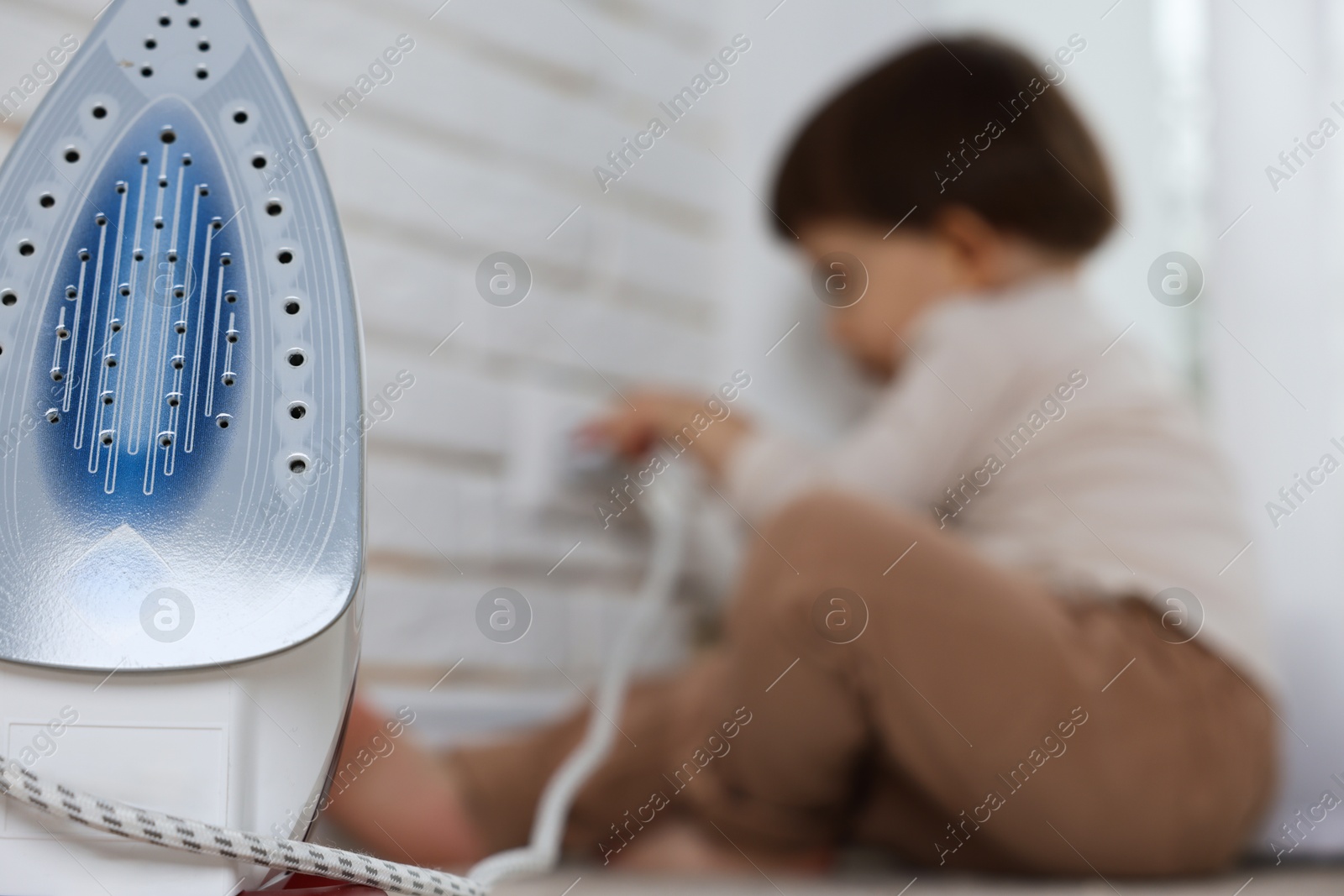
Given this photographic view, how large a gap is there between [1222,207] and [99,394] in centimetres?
113

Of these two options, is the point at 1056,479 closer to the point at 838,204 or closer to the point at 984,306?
the point at 984,306

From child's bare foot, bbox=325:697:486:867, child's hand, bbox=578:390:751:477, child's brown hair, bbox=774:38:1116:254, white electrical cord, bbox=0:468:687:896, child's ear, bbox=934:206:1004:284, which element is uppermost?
child's brown hair, bbox=774:38:1116:254

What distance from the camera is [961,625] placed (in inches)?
25.8

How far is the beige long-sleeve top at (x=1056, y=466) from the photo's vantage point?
0.77 meters

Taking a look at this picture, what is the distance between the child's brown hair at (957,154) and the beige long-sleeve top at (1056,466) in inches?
5.1

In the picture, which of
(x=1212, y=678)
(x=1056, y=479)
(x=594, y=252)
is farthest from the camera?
(x=594, y=252)

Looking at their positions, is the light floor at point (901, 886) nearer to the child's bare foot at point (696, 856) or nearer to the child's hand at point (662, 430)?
the child's bare foot at point (696, 856)

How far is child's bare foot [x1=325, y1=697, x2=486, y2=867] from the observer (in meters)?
0.63

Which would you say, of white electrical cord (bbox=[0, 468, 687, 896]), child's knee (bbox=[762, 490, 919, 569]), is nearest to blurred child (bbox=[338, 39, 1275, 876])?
child's knee (bbox=[762, 490, 919, 569])

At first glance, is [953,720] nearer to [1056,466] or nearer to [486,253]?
[1056,466]

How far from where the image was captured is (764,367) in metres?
1.11

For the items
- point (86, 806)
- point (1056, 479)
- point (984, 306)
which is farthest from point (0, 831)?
point (984, 306)

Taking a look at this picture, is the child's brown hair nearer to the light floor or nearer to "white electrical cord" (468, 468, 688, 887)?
A: "white electrical cord" (468, 468, 688, 887)

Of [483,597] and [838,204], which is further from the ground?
[838,204]
